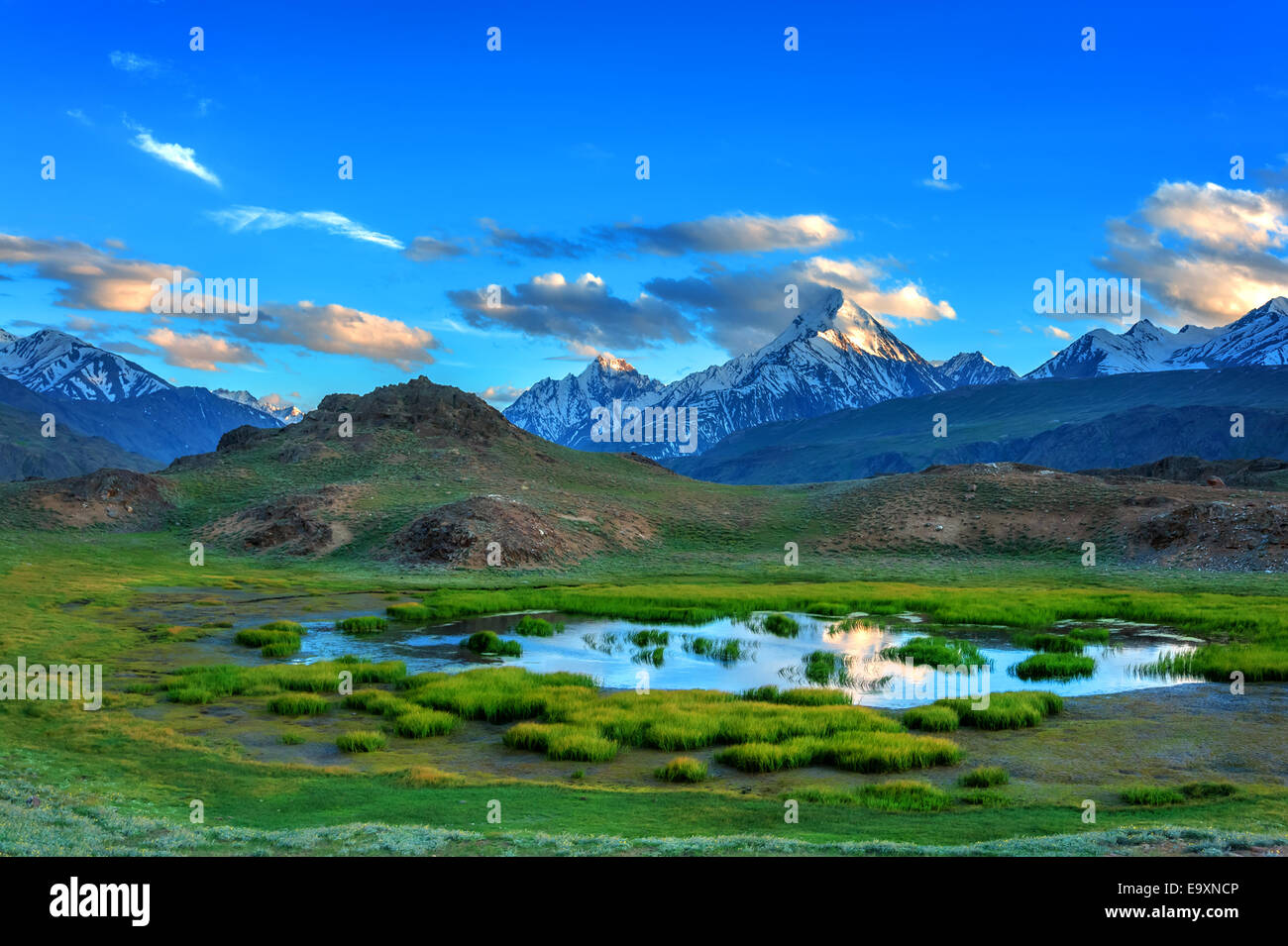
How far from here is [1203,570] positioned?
75.3 metres

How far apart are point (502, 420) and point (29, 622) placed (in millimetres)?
109677

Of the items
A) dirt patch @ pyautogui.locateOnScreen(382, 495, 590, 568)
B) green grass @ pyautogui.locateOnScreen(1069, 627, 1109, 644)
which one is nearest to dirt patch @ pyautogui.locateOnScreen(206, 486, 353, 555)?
dirt patch @ pyautogui.locateOnScreen(382, 495, 590, 568)

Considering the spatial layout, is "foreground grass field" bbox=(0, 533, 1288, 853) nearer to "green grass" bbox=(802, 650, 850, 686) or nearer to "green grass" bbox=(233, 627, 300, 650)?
"green grass" bbox=(233, 627, 300, 650)

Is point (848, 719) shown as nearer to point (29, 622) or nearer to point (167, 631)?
point (167, 631)

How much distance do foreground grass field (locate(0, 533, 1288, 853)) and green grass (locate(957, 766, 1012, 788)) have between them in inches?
2.1

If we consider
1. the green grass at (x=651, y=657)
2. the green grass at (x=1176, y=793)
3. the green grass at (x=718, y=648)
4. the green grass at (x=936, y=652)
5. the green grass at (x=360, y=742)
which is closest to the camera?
the green grass at (x=1176, y=793)

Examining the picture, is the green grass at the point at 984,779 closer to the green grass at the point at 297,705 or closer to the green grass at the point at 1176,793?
the green grass at the point at 1176,793

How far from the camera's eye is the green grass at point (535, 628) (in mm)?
44531

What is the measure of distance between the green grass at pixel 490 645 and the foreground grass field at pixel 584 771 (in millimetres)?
7320

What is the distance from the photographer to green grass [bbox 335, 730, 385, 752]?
22406 millimetres

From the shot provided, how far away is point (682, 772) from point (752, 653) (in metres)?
20.2

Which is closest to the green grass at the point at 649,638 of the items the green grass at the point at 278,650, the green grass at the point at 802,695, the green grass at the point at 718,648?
the green grass at the point at 718,648
